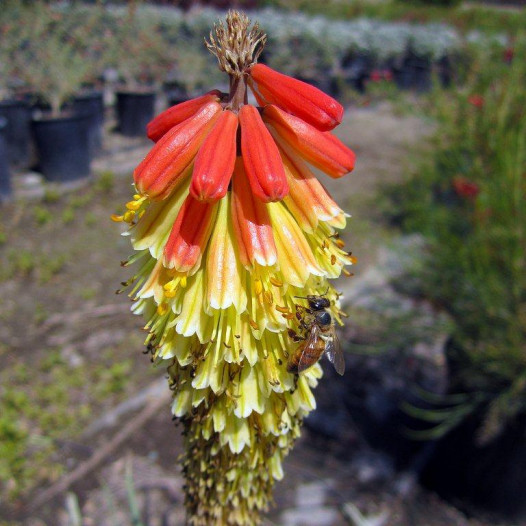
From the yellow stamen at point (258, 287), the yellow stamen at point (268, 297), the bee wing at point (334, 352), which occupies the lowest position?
the bee wing at point (334, 352)

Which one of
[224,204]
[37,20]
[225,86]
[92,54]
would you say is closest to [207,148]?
[224,204]

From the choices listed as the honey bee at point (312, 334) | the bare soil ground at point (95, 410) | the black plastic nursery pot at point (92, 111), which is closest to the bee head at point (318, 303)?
the honey bee at point (312, 334)

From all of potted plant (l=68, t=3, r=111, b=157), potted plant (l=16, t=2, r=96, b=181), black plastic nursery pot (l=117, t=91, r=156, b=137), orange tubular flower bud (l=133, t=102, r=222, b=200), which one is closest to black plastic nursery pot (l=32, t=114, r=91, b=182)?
potted plant (l=16, t=2, r=96, b=181)

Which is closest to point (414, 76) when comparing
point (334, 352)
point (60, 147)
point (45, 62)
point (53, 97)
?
point (45, 62)

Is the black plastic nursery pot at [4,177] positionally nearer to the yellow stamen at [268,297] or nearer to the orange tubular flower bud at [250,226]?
the orange tubular flower bud at [250,226]

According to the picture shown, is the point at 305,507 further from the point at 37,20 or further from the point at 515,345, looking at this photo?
the point at 37,20

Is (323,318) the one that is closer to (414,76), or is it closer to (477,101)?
(477,101)
